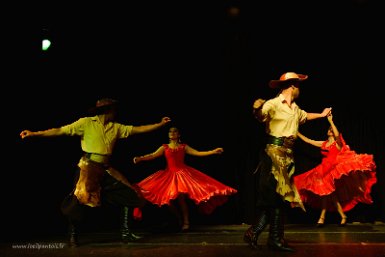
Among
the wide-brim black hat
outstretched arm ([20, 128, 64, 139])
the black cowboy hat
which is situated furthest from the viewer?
the wide-brim black hat

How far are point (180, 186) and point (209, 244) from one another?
1.62 metres

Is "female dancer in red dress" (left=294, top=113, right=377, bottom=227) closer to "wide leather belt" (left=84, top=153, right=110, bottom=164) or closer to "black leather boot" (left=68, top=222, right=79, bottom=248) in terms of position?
"wide leather belt" (left=84, top=153, right=110, bottom=164)

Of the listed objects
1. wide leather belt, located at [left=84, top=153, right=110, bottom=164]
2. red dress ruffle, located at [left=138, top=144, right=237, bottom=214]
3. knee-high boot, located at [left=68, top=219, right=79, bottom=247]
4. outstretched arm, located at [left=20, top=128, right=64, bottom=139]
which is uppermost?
outstretched arm, located at [left=20, top=128, right=64, bottom=139]

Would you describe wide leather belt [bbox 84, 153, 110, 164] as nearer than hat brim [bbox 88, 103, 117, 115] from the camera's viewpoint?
Yes

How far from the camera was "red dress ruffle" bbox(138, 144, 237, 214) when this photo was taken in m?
6.81

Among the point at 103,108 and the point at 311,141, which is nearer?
the point at 103,108

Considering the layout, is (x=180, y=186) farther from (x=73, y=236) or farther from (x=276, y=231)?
(x=276, y=231)

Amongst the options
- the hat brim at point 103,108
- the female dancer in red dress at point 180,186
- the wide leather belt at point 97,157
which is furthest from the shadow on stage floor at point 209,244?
the hat brim at point 103,108

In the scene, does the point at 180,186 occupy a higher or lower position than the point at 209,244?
higher

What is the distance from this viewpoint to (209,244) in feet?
17.7

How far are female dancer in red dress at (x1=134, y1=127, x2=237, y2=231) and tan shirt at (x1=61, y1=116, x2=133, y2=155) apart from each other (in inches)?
48.4

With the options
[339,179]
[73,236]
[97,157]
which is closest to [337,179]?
[339,179]

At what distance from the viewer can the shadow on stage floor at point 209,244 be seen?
4707 mm

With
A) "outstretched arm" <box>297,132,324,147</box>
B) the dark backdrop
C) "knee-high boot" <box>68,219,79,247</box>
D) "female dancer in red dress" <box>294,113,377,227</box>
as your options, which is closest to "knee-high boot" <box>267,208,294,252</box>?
"knee-high boot" <box>68,219,79,247</box>
